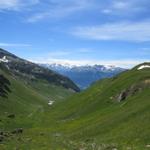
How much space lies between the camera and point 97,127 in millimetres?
81938

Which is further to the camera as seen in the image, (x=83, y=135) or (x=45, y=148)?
(x=83, y=135)

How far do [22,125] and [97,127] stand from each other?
4983 cm

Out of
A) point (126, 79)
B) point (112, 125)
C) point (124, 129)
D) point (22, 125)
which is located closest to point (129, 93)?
point (126, 79)

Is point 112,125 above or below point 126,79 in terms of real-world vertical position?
below

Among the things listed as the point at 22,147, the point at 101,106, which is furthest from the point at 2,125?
the point at 22,147

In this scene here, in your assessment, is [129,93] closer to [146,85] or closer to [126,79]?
[146,85]

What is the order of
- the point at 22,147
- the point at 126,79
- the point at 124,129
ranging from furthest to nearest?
1. the point at 126,79
2. the point at 124,129
3. the point at 22,147

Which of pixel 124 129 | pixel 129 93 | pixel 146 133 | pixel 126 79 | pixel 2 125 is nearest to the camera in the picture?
pixel 146 133

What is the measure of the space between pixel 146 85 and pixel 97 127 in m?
38.6

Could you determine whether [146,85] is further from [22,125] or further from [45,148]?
[45,148]

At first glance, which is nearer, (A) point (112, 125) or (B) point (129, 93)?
(A) point (112, 125)

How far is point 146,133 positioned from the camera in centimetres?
5897

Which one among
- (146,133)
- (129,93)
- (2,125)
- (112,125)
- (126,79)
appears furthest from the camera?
(126,79)

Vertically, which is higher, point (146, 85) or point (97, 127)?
point (146, 85)
